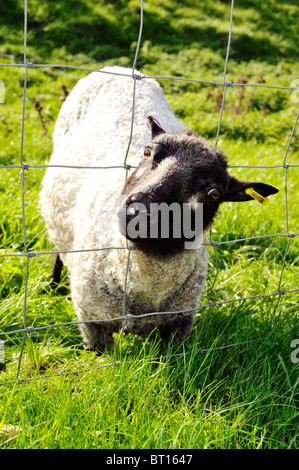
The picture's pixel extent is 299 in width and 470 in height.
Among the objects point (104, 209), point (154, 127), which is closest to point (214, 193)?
point (154, 127)

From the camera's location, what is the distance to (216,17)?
11.4 metres

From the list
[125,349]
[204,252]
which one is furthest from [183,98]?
[125,349]

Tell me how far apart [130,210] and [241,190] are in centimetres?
69

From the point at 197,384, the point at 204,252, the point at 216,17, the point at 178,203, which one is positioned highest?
the point at 216,17

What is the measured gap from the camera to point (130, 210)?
1979 millimetres

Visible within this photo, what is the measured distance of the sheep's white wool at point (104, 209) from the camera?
2.36 meters

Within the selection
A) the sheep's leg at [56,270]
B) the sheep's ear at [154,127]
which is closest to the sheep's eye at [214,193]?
the sheep's ear at [154,127]

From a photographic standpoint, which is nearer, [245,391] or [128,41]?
[245,391]

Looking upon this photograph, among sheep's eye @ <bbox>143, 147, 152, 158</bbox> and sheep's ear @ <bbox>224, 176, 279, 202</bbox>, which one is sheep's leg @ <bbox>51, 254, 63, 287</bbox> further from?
sheep's ear @ <bbox>224, 176, 279, 202</bbox>

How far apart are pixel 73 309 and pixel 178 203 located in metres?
1.11

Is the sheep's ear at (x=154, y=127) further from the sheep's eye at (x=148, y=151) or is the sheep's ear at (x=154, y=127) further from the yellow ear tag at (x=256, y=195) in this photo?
the yellow ear tag at (x=256, y=195)

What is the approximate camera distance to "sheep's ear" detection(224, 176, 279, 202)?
2.29 meters
